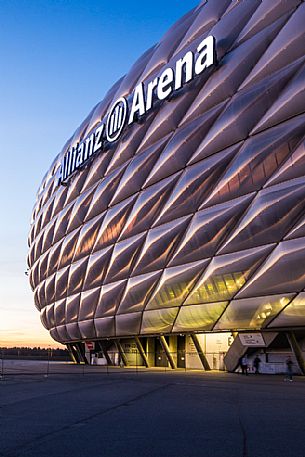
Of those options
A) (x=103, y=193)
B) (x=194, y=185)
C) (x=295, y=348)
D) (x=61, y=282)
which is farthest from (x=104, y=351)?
(x=295, y=348)

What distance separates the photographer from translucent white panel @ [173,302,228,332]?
26406 millimetres

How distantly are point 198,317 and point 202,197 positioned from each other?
21.3 feet

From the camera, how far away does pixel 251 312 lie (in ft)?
78.9

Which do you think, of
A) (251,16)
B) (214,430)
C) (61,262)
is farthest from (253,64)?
(61,262)

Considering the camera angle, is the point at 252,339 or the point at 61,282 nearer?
the point at 252,339

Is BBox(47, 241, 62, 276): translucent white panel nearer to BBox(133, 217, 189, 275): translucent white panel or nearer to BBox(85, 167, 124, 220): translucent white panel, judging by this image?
BBox(85, 167, 124, 220): translucent white panel

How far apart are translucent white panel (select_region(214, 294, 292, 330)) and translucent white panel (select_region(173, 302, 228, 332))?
45cm

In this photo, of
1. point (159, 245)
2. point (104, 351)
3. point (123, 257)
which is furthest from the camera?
point (104, 351)

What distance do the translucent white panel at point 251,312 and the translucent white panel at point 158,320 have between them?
4.33 metres

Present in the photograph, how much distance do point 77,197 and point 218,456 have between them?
40.9m

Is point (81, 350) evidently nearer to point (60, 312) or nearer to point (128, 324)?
point (60, 312)

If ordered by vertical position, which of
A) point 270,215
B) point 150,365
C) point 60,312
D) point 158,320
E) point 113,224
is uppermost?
point 113,224

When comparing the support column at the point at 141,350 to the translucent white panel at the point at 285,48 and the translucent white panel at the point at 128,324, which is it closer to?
the translucent white panel at the point at 128,324

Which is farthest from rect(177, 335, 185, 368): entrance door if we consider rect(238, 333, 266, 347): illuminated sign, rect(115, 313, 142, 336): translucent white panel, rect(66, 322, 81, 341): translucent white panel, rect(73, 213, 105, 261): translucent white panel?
rect(66, 322, 81, 341): translucent white panel
